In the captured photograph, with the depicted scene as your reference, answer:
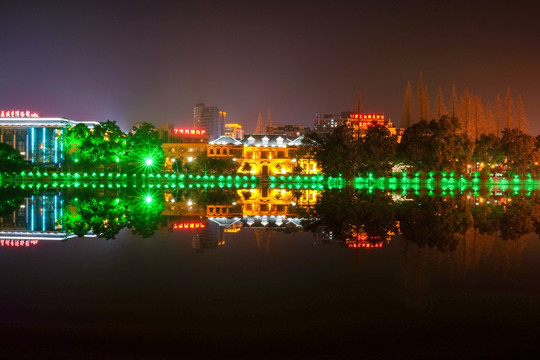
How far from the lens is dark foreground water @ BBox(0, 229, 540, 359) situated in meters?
5.49

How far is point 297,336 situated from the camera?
5773 mm

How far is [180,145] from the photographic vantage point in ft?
387

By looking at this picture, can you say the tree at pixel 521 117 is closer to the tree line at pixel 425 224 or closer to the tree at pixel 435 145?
the tree at pixel 435 145

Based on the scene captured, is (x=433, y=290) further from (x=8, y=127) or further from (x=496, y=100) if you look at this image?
(x=8, y=127)

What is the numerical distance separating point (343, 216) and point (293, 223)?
2353 mm

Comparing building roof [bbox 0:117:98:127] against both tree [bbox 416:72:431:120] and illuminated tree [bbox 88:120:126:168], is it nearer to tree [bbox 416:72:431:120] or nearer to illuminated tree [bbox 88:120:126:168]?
illuminated tree [bbox 88:120:126:168]

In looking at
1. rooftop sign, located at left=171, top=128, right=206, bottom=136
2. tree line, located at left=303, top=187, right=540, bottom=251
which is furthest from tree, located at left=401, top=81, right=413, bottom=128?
rooftop sign, located at left=171, top=128, right=206, bottom=136

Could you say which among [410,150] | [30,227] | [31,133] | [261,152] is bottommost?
[30,227]

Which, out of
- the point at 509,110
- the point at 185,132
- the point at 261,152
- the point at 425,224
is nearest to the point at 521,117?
the point at 509,110

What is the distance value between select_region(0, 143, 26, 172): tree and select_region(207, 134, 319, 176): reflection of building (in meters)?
42.9

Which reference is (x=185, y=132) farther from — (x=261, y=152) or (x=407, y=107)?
(x=407, y=107)

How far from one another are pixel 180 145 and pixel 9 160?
48.4m

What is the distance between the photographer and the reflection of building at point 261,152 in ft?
360

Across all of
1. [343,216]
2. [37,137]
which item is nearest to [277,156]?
[37,137]
